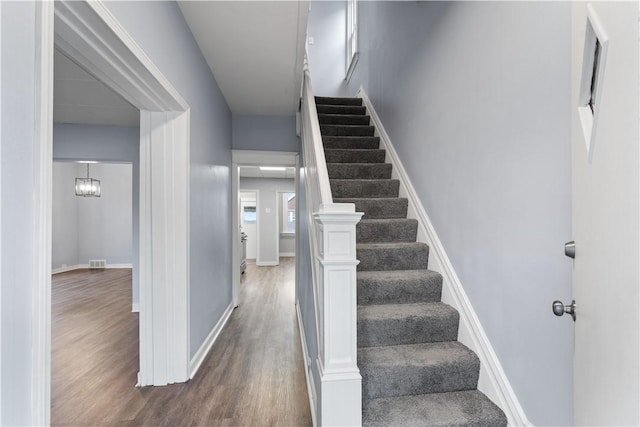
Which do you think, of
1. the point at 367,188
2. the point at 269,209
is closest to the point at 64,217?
the point at 269,209

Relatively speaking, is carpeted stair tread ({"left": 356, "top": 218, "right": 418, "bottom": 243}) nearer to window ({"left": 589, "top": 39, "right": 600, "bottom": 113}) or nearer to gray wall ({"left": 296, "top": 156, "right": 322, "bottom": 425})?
gray wall ({"left": 296, "top": 156, "right": 322, "bottom": 425})

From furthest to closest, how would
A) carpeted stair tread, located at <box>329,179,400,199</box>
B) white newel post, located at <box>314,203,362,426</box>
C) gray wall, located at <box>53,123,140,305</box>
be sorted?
1. gray wall, located at <box>53,123,140,305</box>
2. carpeted stair tread, located at <box>329,179,400,199</box>
3. white newel post, located at <box>314,203,362,426</box>

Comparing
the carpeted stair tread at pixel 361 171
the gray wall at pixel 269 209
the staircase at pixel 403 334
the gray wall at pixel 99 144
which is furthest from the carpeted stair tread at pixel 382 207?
the gray wall at pixel 269 209

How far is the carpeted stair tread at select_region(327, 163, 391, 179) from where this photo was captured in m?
2.87

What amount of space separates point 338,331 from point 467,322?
0.88 m

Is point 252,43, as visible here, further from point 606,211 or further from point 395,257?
point 606,211

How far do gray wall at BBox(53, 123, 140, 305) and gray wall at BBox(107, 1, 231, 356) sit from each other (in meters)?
1.41

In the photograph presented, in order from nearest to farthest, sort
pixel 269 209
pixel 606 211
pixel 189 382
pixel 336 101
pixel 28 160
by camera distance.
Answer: pixel 606 211
pixel 28 160
pixel 189 382
pixel 336 101
pixel 269 209

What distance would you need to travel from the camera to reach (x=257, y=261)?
7.84 meters

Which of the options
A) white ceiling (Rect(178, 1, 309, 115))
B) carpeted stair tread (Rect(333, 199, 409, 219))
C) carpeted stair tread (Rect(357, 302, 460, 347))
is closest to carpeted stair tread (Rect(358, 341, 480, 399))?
carpeted stair tread (Rect(357, 302, 460, 347))

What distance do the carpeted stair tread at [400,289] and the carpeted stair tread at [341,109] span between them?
262 centimetres

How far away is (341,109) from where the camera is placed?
400 cm

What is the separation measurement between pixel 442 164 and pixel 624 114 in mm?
1523

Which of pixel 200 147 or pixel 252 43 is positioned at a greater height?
pixel 252 43
